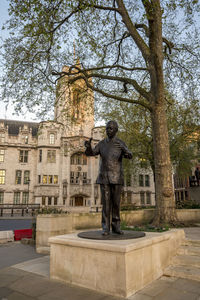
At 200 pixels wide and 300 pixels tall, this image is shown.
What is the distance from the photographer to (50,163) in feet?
122

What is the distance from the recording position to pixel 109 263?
3.48 meters

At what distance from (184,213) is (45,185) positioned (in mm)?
27725

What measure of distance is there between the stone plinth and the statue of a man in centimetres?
74

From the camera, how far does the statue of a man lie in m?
4.54

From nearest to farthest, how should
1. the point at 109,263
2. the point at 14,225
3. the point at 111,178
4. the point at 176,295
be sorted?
the point at 176,295 → the point at 109,263 → the point at 111,178 → the point at 14,225

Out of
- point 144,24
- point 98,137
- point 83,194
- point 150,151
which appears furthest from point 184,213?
point 98,137

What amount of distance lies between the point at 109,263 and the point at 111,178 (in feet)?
5.40

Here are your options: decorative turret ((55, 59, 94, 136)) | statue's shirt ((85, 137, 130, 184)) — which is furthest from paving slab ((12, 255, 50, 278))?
decorative turret ((55, 59, 94, 136))

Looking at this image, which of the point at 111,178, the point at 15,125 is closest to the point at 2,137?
the point at 15,125

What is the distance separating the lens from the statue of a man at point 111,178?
4.54 m

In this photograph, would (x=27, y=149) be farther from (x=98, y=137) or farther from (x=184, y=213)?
(x=184, y=213)

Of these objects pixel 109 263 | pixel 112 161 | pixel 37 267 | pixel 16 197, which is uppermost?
pixel 112 161

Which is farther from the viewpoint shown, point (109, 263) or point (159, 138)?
point (159, 138)

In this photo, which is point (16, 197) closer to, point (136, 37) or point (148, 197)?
point (148, 197)
